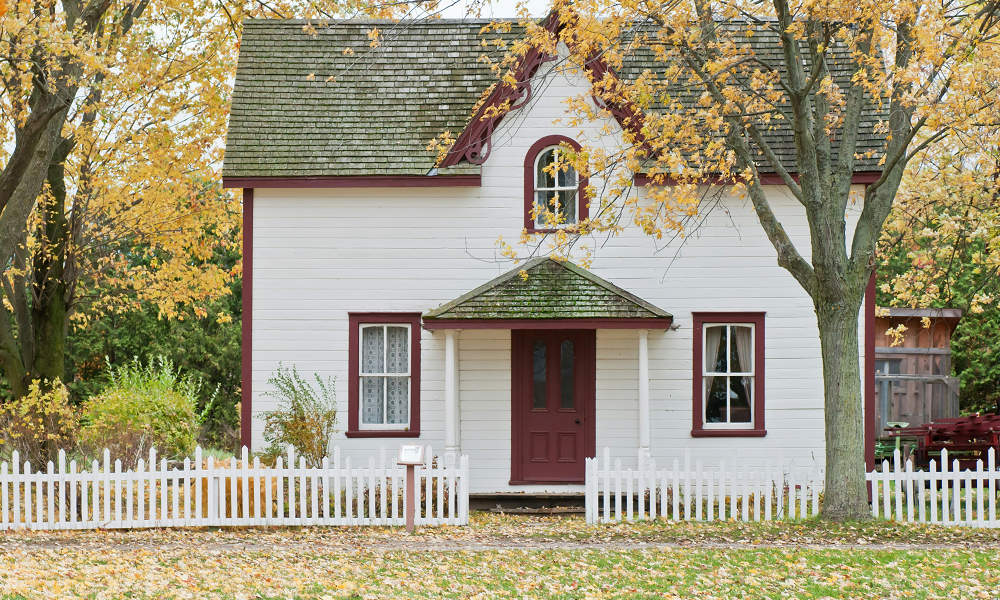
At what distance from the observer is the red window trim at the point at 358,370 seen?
55.3 feet

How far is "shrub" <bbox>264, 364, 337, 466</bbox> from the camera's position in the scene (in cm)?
1569

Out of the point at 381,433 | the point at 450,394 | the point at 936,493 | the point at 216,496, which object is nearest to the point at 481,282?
the point at 450,394

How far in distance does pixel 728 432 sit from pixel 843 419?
336cm

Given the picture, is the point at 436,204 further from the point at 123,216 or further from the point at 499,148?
the point at 123,216

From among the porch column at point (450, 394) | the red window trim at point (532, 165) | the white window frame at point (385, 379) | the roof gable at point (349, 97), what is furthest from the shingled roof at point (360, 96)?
the porch column at point (450, 394)

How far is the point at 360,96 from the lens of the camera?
58.2 feet

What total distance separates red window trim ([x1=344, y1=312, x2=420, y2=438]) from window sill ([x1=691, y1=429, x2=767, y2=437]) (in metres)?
4.47

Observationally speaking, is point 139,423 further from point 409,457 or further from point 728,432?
point 728,432

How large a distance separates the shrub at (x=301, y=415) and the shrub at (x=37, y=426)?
290 centimetres

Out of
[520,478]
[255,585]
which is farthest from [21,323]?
[255,585]

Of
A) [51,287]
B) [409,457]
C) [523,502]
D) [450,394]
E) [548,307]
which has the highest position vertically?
[51,287]

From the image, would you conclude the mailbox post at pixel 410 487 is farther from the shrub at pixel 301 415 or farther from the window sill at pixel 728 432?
the window sill at pixel 728 432

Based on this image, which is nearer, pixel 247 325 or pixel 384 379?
pixel 247 325

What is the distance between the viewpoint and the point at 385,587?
9609mm
